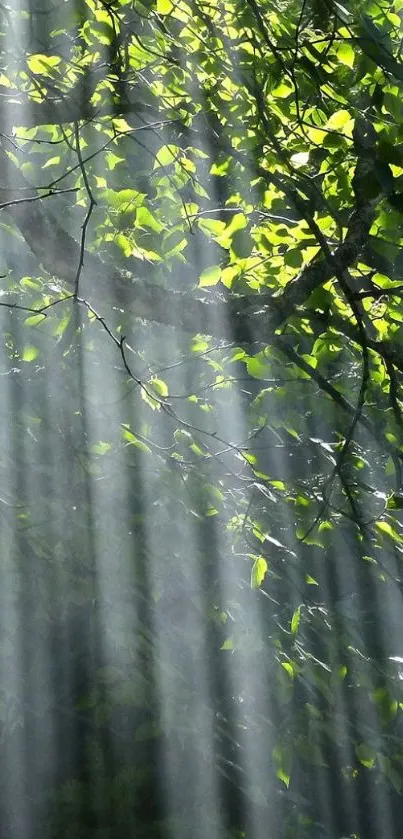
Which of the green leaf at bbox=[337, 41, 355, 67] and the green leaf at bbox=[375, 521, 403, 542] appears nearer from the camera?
the green leaf at bbox=[337, 41, 355, 67]

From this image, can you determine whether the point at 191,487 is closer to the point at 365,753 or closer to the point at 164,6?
the point at 365,753

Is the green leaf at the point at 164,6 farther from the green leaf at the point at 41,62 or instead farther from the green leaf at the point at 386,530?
the green leaf at the point at 386,530

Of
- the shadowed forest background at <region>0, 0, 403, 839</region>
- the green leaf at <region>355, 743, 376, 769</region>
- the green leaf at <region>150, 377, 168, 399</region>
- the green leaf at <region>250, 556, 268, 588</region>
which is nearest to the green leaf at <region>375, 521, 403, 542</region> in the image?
the shadowed forest background at <region>0, 0, 403, 839</region>

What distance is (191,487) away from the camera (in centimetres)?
197

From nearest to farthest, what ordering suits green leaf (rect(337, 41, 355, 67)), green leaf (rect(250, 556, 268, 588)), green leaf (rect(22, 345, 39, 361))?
green leaf (rect(337, 41, 355, 67))
green leaf (rect(250, 556, 268, 588))
green leaf (rect(22, 345, 39, 361))

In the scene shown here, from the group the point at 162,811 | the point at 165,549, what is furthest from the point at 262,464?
the point at 162,811

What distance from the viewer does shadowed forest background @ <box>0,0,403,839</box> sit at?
1855 mm

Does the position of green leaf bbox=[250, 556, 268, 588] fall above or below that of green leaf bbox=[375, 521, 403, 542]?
below

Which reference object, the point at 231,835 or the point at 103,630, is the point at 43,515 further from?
the point at 231,835

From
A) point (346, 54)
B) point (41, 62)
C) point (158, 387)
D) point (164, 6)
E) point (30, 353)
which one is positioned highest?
point (164, 6)

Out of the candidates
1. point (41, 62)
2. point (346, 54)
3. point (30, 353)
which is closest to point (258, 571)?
point (30, 353)

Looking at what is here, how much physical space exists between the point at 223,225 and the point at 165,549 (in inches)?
30.1

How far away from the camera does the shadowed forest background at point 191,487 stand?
6.09 feet

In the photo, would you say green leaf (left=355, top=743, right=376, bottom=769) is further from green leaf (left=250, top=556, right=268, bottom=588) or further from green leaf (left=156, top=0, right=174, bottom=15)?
green leaf (left=156, top=0, right=174, bottom=15)
